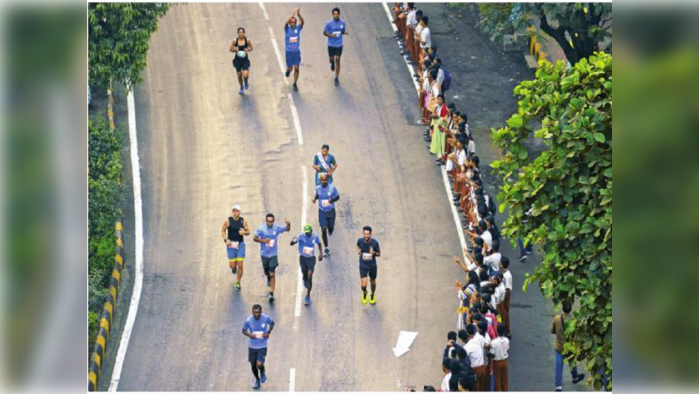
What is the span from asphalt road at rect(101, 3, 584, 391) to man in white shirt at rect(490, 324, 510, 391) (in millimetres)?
1567

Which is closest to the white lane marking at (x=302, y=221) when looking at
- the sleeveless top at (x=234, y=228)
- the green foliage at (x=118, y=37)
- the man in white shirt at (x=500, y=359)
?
the sleeveless top at (x=234, y=228)

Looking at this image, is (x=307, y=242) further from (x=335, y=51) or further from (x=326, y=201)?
(x=335, y=51)

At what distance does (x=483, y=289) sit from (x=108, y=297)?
621cm

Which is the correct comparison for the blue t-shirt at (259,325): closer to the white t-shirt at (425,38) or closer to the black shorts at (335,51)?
the black shorts at (335,51)

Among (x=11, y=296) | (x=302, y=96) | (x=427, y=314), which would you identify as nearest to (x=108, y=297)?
(x=427, y=314)

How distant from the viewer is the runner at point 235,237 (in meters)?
18.9

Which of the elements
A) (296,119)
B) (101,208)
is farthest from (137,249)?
(296,119)

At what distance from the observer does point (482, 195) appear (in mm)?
19297

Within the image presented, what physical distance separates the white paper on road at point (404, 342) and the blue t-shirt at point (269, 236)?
7.91 feet

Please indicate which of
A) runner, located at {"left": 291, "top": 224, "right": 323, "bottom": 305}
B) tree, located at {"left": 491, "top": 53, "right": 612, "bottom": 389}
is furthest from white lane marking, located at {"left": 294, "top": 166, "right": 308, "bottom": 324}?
tree, located at {"left": 491, "top": 53, "right": 612, "bottom": 389}

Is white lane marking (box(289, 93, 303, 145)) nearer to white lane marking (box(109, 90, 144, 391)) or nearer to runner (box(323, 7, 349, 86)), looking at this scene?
runner (box(323, 7, 349, 86))

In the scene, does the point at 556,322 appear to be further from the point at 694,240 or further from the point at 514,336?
the point at 694,240

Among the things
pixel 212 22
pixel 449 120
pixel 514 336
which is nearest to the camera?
pixel 514 336

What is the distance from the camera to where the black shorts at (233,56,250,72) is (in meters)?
24.8
